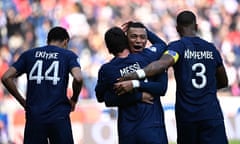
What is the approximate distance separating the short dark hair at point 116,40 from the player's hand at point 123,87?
0.98 feet

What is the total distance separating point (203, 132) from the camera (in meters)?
6.18

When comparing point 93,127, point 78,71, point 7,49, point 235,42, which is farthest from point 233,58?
point 78,71

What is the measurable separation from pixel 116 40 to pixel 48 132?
1.51m

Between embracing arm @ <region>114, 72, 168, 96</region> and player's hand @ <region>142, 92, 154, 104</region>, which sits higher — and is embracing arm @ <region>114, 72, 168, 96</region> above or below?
above

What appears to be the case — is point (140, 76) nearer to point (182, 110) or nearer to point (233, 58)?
point (182, 110)

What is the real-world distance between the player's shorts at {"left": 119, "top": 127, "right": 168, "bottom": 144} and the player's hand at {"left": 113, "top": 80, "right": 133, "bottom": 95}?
1.22 feet

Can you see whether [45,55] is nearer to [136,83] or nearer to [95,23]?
[136,83]

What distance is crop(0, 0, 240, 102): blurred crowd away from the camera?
1364 cm

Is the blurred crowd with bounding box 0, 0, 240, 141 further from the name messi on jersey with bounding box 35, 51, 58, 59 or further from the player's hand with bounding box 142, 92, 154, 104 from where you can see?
the player's hand with bounding box 142, 92, 154, 104

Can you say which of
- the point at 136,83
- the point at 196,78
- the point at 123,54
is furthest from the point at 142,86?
the point at 196,78

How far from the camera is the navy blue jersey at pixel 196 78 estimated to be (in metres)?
6.11

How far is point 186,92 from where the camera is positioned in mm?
6156

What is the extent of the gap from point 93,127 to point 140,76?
6.61m

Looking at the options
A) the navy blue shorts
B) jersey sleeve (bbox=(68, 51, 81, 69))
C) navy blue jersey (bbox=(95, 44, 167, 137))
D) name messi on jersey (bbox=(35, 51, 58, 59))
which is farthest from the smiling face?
the navy blue shorts
